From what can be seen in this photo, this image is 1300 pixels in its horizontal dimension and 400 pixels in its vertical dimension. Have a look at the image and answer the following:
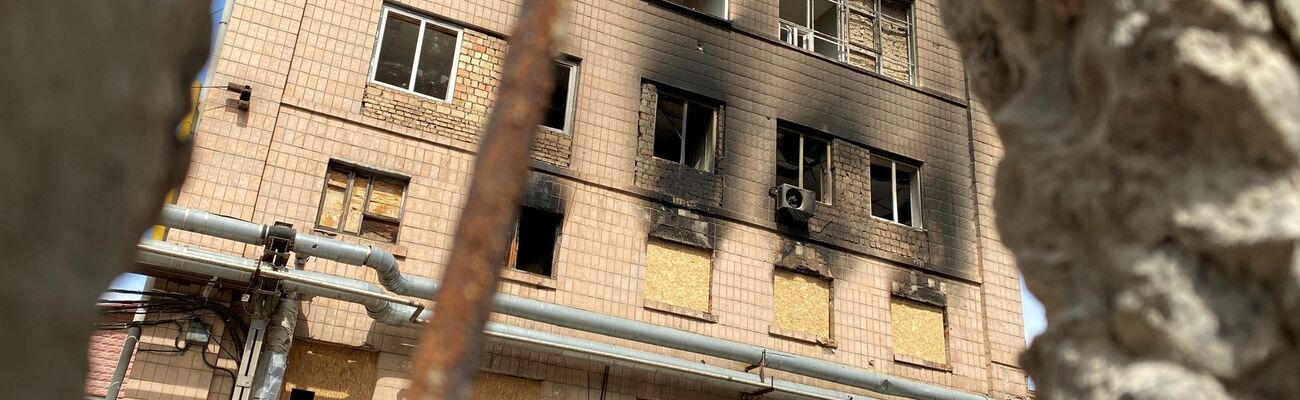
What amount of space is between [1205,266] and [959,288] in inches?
575

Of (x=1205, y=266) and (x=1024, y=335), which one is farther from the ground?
(x=1024, y=335)

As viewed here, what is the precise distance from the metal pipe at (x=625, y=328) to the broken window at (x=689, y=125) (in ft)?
11.6

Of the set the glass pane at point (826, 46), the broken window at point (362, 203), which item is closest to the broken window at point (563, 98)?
the broken window at point (362, 203)

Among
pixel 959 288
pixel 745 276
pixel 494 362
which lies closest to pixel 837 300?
pixel 745 276

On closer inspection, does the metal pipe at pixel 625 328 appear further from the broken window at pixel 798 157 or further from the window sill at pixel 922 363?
the broken window at pixel 798 157

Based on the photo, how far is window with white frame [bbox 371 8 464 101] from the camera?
47.4 ft

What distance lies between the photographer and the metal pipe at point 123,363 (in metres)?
10.9

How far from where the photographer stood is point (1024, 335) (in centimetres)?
1727

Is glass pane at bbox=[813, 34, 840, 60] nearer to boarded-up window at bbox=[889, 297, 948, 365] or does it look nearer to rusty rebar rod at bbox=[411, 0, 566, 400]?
boarded-up window at bbox=[889, 297, 948, 365]

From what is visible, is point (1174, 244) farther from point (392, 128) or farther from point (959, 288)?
point (959, 288)

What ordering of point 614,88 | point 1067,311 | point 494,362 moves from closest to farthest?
point 1067,311 < point 494,362 < point 614,88

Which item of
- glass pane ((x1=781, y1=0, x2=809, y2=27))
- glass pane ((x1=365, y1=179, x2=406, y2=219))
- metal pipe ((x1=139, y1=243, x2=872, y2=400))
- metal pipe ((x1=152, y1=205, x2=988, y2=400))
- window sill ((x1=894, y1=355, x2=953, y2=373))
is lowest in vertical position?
metal pipe ((x1=139, y1=243, x2=872, y2=400))

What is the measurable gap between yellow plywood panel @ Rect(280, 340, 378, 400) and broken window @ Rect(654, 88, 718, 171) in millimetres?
6198

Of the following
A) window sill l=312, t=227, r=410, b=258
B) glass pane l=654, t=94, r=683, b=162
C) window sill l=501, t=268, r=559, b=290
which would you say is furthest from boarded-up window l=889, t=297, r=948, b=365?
window sill l=312, t=227, r=410, b=258
